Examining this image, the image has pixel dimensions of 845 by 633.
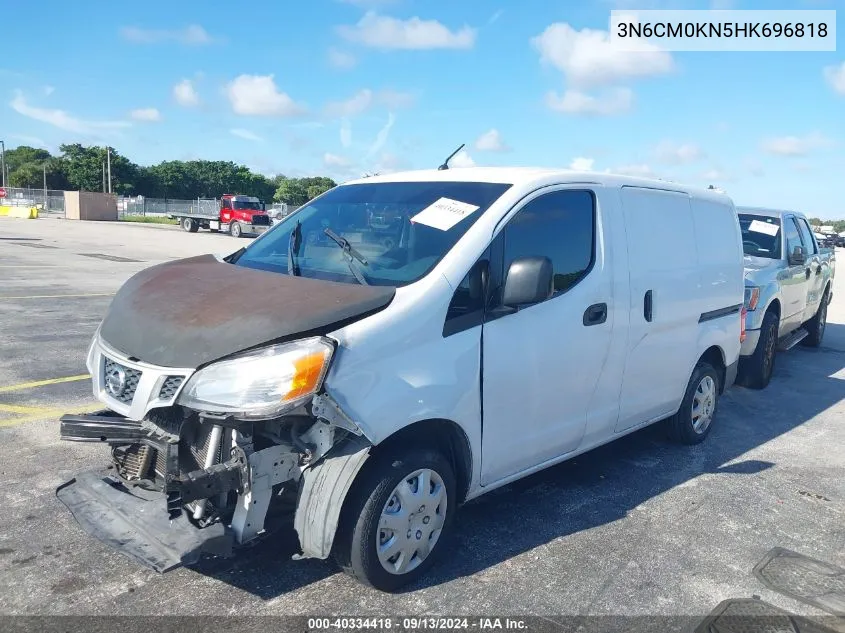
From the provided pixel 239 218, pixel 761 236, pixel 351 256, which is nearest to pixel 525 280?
pixel 351 256

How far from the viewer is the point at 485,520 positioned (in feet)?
13.5

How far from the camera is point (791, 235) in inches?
350

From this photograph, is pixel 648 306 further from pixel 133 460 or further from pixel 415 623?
pixel 133 460

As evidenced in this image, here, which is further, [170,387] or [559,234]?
[559,234]

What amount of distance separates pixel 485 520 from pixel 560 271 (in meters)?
1.49

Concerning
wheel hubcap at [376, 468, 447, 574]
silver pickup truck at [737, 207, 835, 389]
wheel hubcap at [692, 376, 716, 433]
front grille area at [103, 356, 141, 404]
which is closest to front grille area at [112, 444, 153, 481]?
front grille area at [103, 356, 141, 404]

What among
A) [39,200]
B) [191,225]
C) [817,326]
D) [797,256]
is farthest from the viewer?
[39,200]

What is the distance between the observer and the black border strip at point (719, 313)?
17.5 ft

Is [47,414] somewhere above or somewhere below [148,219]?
below

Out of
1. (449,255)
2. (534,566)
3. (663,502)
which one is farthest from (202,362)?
(663,502)

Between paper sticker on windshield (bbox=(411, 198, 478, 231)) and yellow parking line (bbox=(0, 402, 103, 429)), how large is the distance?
3.52 m

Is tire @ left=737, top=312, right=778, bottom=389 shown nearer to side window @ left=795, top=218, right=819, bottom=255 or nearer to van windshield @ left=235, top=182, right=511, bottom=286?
side window @ left=795, top=218, right=819, bottom=255

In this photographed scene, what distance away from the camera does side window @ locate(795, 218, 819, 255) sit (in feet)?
30.9

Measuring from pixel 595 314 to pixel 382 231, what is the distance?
133 centimetres
